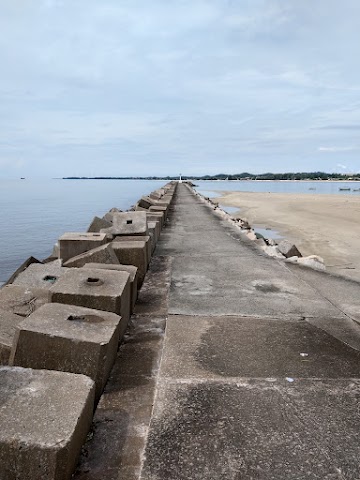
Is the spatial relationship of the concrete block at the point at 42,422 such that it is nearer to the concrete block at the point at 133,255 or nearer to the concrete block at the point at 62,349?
the concrete block at the point at 62,349

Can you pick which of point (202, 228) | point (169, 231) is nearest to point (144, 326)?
point (169, 231)

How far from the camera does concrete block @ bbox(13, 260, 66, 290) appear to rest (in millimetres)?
5387

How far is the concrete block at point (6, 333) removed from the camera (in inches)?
118

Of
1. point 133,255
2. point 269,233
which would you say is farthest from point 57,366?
point 269,233

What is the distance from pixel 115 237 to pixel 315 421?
4556mm

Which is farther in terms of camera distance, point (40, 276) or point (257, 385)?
point (40, 276)

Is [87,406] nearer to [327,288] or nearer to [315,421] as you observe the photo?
[315,421]

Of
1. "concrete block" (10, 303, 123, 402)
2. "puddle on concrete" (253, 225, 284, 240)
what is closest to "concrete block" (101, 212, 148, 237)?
"concrete block" (10, 303, 123, 402)

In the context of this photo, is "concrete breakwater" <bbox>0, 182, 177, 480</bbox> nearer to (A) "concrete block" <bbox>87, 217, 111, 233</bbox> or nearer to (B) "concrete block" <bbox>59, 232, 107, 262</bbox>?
(B) "concrete block" <bbox>59, 232, 107, 262</bbox>

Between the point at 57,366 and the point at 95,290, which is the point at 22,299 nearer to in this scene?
the point at 95,290

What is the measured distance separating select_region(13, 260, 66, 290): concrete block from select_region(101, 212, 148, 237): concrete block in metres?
1.08

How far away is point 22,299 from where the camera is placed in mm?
4391

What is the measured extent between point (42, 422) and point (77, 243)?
403 centimetres

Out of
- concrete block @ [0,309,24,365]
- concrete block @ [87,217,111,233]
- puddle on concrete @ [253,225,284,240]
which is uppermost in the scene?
concrete block @ [87,217,111,233]
